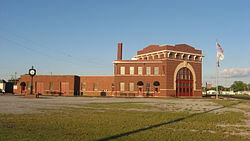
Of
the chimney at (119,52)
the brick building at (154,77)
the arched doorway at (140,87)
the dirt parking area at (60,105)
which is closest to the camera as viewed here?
the dirt parking area at (60,105)

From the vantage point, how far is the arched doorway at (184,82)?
54.0 metres

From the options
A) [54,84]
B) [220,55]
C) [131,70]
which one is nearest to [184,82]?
[131,70]

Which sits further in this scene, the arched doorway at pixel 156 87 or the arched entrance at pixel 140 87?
the arched entrance at pixel 140 87

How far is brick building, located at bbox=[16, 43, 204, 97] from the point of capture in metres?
52.5

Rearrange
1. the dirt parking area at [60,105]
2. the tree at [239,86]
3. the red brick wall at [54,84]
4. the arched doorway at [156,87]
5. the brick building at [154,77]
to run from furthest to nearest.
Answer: the tree at [239,86]
the red brick wall at [54,84]
the brick building at [154,77]
the arched doorway at [156,87]
the dirt parking area at [60,105]

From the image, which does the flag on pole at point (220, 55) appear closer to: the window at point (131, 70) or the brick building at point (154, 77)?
the brick building at point (154, 77)

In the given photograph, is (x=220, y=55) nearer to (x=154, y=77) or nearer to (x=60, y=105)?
(x=154, y=77)

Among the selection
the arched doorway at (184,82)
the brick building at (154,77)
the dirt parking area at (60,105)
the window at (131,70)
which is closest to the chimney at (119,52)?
the brick building at (154,77)

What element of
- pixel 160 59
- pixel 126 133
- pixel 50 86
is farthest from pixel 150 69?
pixel 126 133

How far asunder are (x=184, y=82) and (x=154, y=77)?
7.49 m

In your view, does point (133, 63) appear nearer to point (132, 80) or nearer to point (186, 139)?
point (132, 80)

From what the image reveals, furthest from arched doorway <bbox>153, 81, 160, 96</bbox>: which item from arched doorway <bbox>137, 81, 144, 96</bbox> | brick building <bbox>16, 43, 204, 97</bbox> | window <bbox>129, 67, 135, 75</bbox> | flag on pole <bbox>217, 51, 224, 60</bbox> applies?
flag on pole <bbox>217, 51, 224, 60</bbox>

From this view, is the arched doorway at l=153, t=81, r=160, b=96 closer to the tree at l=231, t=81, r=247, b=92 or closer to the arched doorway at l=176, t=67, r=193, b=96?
the arched doorway at l=176, t=67, r=193, b=96

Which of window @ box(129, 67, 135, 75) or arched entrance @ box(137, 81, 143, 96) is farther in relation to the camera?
window @ box(129, 67, 135, 75)
